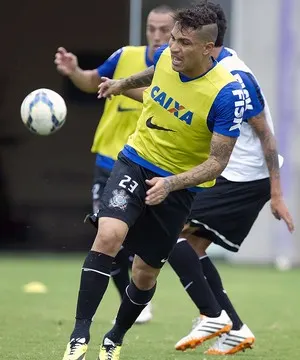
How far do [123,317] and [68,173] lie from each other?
1001 centimetres

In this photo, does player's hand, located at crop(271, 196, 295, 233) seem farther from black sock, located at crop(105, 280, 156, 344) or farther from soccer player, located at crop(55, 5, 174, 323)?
soccer player, located at crop(55, 5, 174, 323)

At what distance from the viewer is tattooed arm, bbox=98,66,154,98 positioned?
6.19m

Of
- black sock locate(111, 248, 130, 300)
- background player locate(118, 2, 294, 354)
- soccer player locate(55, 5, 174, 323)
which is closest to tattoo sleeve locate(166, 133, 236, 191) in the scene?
background player locate(118, 2, 294, 354)

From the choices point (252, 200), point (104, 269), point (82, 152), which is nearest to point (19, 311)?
point (252, 200)

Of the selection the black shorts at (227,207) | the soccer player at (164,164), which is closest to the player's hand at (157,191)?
the soccer player at (164,164)

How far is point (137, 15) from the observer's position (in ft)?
50.2

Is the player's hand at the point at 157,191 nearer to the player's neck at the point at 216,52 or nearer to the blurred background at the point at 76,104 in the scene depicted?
the player's neck at the point at 216,52

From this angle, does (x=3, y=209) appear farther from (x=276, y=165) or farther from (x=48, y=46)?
(x=276, y=165)

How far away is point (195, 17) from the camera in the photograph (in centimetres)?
563

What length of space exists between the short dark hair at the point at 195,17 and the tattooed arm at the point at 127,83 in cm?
59

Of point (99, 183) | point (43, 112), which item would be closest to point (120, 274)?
point (99, 183)

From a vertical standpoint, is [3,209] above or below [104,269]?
below

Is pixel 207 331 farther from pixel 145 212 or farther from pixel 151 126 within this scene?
pixel 151 126

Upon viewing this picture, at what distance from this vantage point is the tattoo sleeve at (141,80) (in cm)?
619
